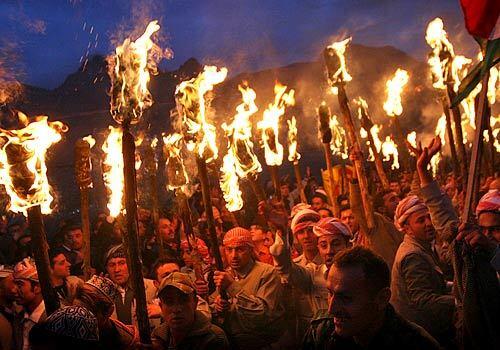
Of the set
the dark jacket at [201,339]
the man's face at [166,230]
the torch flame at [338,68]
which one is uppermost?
the torch flame at [338,68]

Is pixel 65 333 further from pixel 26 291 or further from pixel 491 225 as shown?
pixel 491 225

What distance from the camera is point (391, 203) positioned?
26.9 feet

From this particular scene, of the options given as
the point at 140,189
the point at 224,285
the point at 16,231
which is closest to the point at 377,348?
the point at 224,285

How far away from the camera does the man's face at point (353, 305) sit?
8.70 feet

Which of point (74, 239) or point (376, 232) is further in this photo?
point (74, 239)

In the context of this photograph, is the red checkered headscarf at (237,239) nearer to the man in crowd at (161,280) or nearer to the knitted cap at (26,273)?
the man in crowd at (161,280)

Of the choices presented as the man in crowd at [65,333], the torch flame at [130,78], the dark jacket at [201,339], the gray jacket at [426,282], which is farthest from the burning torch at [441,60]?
the man in crowd at [65,333]

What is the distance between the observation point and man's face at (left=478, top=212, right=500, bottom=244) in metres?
4.29

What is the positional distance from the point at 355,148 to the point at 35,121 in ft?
13.6

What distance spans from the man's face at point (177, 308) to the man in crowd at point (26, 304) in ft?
5.22

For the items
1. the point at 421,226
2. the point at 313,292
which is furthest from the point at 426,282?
the point at 313,292

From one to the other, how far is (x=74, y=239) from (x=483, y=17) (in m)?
6.45

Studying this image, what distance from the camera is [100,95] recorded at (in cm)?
2897

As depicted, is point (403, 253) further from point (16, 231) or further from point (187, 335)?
point (16, 231)
